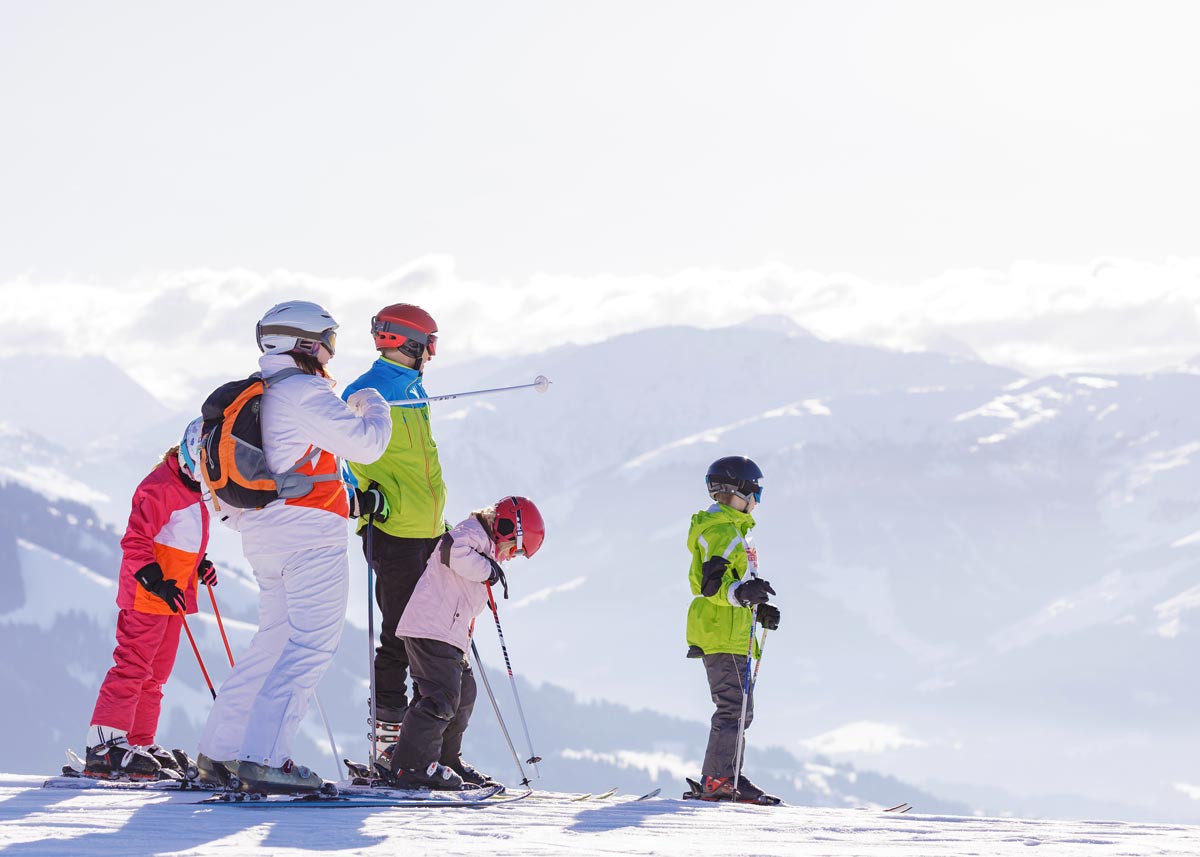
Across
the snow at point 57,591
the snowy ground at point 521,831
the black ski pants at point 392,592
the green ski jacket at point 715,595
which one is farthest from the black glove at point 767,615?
the snow at point 57,591

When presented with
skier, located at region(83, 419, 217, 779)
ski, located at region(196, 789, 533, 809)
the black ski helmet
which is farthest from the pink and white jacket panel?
the black ski helmet

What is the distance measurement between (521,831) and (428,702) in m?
1.66

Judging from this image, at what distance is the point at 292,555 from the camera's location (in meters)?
7.30

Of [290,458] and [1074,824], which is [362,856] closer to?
[290,458]

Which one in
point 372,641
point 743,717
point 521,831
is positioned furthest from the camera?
point 743,717

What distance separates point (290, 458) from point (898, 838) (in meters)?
3.22

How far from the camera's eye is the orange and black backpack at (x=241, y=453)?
7.10m

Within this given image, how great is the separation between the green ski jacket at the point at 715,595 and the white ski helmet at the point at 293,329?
3.23 meters

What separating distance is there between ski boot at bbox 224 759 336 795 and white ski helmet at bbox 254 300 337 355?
1.87 metres

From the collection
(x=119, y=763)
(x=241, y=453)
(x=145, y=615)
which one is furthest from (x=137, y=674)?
(x=241, y=453)

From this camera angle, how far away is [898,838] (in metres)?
7.18

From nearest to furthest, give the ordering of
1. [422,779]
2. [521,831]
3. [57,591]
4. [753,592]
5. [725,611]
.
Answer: [521,831]
[422,779]
[753,592]
[725,611]
[57,591]

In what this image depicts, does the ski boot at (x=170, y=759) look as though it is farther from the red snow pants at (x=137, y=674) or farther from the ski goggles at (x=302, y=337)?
the ski goggles at (x=302, y=337)

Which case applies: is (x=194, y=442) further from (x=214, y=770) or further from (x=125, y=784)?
(x=125, y=784)
